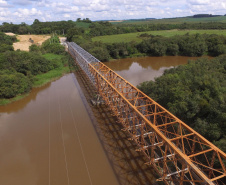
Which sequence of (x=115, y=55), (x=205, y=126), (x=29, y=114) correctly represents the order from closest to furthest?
1. (x=205, y=126)
2. (x=29, y=114)
3. (x=115, y=55)

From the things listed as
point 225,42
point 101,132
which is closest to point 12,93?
point 101,132

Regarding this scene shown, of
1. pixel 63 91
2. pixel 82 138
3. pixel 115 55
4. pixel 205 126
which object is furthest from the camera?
pixel 115 55

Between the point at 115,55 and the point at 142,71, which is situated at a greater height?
the point at 115,55

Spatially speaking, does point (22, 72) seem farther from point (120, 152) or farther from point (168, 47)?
point (168, 47)

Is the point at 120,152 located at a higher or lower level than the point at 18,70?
lower

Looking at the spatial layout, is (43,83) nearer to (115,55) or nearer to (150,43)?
(115,55)

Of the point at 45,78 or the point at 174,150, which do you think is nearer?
the point at 174,150

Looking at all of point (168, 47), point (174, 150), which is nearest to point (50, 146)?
point (174, 150)
